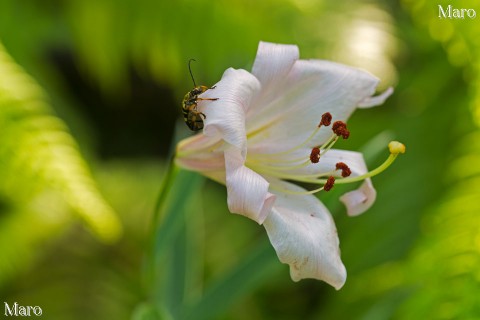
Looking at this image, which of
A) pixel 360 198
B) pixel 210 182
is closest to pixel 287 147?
pixel 360 198

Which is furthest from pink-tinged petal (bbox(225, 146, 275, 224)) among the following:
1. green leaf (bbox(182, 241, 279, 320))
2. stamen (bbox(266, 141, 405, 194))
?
green leaf (bbox(182, 241, 279, 320))

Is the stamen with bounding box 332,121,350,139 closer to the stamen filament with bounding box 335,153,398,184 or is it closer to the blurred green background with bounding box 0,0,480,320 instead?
the stamen filament with bounding box 335,153,398,184

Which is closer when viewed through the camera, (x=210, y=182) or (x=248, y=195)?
(x=248, y=195)

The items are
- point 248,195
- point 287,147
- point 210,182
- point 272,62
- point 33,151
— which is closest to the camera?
point 248,195

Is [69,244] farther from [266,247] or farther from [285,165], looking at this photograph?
[285,165]

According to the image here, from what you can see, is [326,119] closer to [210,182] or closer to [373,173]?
[373,173]

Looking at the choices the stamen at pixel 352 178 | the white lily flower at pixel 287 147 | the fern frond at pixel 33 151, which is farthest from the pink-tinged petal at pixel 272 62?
the fern frond at pixel 33 151

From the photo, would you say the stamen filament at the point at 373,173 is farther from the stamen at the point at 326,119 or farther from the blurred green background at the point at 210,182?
the blurred green background at the point at 210,182

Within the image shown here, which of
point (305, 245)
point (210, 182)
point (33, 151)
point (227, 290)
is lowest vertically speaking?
point (210, 182)
